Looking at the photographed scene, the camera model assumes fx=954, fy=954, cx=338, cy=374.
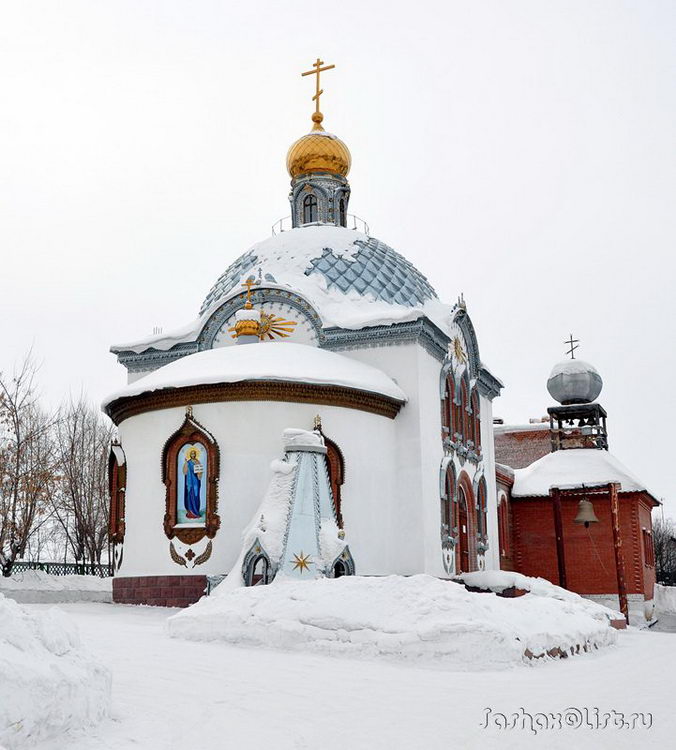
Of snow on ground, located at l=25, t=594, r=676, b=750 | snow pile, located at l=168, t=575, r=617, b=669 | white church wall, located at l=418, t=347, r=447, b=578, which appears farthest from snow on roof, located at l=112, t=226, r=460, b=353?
snow on ground, located at l=25, t=594, r=676, b=750

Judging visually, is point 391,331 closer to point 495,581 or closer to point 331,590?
point 495,581

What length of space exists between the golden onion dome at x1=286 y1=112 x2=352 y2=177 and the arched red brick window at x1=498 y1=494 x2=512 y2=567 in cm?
921

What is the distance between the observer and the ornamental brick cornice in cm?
1598

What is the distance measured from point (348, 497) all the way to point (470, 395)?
5632 millimetres

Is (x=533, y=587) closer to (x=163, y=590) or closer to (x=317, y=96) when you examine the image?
(x=163, y=590)

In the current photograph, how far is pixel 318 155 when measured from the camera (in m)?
23.1

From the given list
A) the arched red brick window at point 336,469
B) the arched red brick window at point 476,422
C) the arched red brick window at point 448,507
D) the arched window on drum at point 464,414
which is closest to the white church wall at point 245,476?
the arched red brick window at point 336,469

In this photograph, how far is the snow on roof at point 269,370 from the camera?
52.5ft

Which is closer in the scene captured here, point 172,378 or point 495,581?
point 172,378

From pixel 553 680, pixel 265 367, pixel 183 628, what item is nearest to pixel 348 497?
pixel 265 367

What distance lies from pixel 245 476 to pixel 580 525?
11192mm

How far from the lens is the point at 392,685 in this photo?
6.96 m

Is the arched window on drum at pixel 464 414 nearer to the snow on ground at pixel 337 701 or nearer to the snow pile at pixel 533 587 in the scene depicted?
the snow pile at pixel 533 587

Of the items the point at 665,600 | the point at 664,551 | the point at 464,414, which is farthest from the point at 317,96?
the point at 664,551
